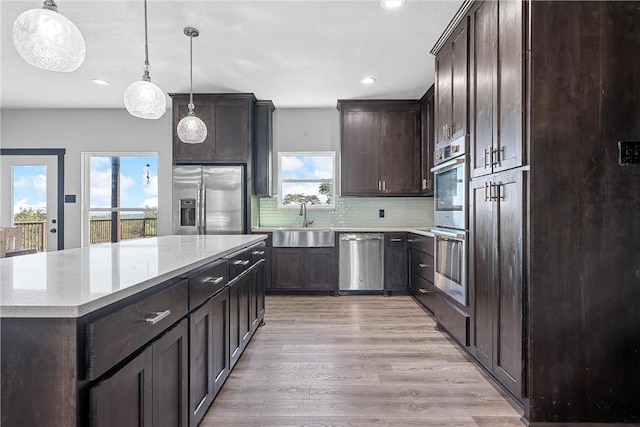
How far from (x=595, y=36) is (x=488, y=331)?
5.61ft

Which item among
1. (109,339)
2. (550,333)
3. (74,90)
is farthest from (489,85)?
(74,90)

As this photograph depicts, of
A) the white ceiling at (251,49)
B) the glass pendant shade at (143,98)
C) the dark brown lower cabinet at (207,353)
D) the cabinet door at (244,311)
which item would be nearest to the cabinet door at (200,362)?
the dark brown lower cabinet at (207,353)

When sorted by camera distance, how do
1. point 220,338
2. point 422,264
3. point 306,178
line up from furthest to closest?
point 306,178, point 422,264, point 220,338

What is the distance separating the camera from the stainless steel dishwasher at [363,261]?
4.82 m

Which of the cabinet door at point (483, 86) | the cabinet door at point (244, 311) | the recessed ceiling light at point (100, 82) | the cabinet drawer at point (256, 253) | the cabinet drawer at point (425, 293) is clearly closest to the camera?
the cabinet door at point (483, 86)

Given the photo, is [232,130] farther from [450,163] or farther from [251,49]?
[450,163]

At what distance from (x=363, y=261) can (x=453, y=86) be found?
261 centimetres

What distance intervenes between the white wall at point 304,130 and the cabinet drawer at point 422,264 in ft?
5.44

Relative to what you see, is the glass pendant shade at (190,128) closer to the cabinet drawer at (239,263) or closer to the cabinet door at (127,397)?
the cabinet drawer at (239,263)

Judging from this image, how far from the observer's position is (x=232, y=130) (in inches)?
188

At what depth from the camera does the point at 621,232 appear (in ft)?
5.75

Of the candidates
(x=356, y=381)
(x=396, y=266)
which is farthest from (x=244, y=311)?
(x=396, y=266)

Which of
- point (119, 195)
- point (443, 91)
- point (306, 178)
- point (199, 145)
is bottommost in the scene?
point (119, 195)

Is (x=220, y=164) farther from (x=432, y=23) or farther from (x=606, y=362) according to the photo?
(x=606, y=362)
